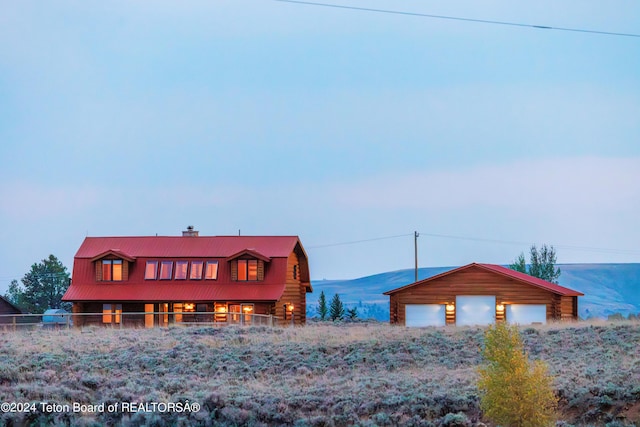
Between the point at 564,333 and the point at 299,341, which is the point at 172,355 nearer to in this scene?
the point at 299,341

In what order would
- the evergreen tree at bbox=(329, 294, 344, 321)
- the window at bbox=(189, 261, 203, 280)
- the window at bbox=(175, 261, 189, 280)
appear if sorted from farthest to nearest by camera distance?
the evergreen tree at bbox=(329, 294, 344, 321)
the window at bbox=(175, 261, 189, 280)
the window at bbox=(189, 261, 203, 280)

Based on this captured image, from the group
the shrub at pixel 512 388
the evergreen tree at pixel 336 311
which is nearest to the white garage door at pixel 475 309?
the evergreen tree at pixel 336 311

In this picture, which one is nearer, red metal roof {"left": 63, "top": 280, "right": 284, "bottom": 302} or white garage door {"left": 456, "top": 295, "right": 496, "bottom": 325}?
white garage door {"left": 456, "top": 295, "right": 496, "bottom": 325}

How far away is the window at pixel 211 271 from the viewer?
60.1 metres

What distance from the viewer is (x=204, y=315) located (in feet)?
170

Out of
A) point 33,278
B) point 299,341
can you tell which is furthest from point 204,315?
point 33,278

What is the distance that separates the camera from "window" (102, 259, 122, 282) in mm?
61156

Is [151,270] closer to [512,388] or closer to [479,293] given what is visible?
[479,293]

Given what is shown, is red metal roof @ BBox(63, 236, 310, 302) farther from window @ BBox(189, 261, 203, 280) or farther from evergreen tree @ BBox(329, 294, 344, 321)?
evergreen tree @ BBox(329, 294, 344, 321)

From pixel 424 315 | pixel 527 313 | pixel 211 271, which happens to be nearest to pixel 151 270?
pixel 211 271

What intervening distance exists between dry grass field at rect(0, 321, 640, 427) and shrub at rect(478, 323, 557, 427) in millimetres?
2128

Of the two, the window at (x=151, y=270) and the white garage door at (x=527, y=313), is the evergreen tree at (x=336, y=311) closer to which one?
the window at (x=151, y=270)

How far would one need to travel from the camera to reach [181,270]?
60.7 meters

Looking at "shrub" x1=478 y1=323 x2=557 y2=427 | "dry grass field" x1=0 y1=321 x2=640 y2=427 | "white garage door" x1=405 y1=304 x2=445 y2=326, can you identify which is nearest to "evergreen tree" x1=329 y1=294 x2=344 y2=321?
"white garage door" x1=405 y1=304 x2=445 y2=326
